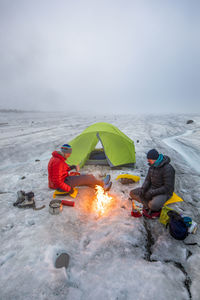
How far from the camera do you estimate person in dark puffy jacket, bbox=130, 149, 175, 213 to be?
13.6 feet

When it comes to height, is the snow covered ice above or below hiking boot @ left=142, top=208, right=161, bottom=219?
below

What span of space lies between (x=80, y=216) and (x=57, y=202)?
0.83m

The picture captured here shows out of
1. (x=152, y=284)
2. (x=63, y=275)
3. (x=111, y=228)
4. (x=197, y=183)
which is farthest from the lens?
(x=197, y=183)

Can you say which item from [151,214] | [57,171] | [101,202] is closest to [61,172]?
[57,171]

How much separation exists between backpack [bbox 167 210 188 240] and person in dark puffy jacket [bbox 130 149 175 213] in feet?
2.24

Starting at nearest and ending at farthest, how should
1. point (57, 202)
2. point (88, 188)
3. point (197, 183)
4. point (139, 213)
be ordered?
point (139, 213) < point (57, 202) < point (88, 188) < point (197, 183)

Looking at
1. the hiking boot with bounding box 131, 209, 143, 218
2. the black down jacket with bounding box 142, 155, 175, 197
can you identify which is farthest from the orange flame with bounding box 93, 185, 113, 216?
the black down jacket with bounding box 142, 155, 175, 197

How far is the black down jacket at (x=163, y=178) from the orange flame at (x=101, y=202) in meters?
1.39

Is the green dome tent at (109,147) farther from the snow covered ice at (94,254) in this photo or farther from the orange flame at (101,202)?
the snow covered ice at (94,254)

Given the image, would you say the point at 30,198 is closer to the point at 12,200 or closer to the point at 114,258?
the point at 12,200

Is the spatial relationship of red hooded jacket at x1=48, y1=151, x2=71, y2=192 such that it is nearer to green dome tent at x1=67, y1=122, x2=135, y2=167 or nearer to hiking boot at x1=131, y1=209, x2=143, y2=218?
hiking boot at x1=131, y1=209, x2=143, y2=218

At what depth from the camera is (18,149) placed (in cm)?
1123

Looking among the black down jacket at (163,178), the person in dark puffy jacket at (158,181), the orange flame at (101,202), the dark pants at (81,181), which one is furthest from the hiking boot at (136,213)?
the dark pants at (81,181)

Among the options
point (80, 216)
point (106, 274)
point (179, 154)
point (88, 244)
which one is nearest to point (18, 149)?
point (80, 216)
